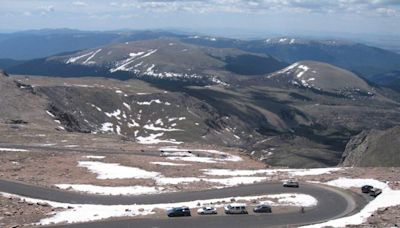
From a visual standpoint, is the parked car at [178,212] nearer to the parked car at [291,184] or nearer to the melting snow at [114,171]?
the parked car at [291,184]

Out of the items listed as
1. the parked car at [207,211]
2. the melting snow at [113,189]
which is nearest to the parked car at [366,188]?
the parked car at [207,211]

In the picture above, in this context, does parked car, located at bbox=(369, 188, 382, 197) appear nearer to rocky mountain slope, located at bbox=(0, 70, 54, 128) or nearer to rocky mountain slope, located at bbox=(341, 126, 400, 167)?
rocky mountain slope, located at bbox=(341, 126, 400, 167)

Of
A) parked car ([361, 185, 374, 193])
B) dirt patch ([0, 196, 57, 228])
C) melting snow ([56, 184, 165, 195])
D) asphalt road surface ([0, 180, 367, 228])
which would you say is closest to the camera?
asphalt road surface ([0, 180, 367, 228])

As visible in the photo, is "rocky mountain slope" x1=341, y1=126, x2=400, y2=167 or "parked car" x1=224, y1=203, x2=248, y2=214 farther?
"rocky mountain slope" x1=341, y1=126, x2=400, y2=167

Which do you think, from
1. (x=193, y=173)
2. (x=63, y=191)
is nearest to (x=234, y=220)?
(x=63, y=191)

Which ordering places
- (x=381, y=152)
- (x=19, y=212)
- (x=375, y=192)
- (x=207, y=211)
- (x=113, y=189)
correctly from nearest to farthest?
1. (x=207, y=211)
2. (x=19, y=212)
3. (x=375, y=192)
4. (x=113, y=189)
5. (x=381, y=152)

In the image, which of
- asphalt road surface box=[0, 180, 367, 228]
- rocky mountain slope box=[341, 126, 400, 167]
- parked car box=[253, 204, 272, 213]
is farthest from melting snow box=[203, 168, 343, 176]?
rocky mountain slope box=[341, 126, 400, 167]

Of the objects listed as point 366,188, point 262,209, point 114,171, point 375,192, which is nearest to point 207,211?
point 262,209

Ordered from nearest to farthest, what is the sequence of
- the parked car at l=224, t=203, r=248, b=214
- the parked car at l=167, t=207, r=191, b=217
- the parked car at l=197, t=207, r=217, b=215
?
the parked car at l=167, t=207, r=191, b=217 < the parked car at l=197, t=207, r=217, b=215 < the parked car at l=224, t=203, r=248, b=214

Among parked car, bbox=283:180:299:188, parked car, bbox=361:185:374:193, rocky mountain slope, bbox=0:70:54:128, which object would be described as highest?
parked car, bbox=361:185:374:193

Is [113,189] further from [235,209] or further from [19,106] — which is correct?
[19,106]
